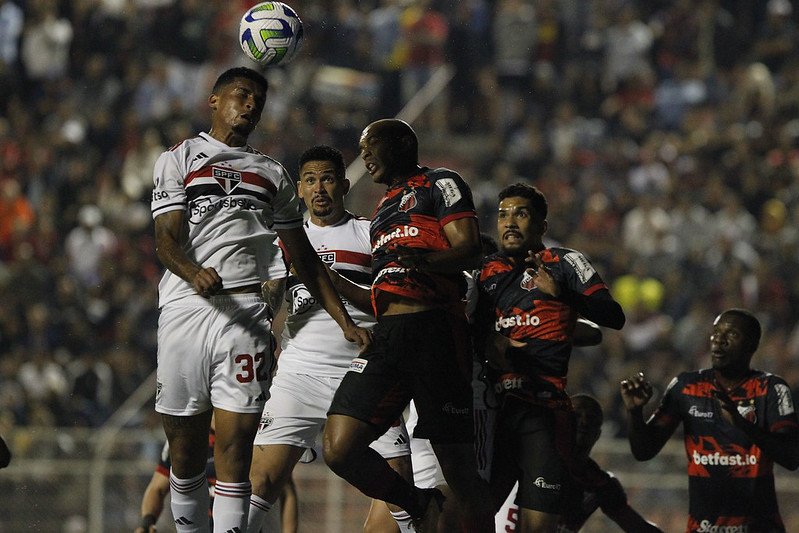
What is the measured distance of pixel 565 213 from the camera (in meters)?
15.6

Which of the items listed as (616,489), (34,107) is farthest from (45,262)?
(616,489)

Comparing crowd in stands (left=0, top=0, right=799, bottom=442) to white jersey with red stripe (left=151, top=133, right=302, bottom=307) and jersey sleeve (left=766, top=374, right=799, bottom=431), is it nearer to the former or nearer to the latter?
jersey sleeve (left=766, top=374, right=799, bottom=431)

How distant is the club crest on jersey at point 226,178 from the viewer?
6105 mm


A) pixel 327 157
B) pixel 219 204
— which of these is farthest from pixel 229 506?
pixel 327 157

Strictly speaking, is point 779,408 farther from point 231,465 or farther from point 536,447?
point 231,465

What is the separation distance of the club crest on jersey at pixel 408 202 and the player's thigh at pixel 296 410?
4.58ft

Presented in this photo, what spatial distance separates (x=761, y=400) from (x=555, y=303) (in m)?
1.55

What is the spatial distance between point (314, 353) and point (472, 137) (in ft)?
33.4

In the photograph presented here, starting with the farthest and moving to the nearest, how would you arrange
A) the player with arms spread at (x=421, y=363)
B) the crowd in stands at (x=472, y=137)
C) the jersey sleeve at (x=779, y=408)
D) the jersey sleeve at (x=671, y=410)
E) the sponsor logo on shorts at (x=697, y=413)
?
the crowd in stands at (x=472, y=137)
the jersey sleeve at (x=671, y=410)
the sponsor logo on shorts at (x=697, y=413)
the jersey sleeve at (x=779, y=408)
the player with arms spread at (x=421, y=363)

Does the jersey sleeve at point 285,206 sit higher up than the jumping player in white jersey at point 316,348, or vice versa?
the jersey sleeve at point 285,206

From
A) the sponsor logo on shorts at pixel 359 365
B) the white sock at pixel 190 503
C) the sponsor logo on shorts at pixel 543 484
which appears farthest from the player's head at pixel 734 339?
the white sock at pixel 190 503

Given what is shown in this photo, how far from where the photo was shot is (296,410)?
7.11 meters

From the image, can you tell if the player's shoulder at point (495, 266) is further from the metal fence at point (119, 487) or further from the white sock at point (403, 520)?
the metal fence at point (119, 487)

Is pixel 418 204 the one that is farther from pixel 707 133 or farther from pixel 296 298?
pixel 707 133
